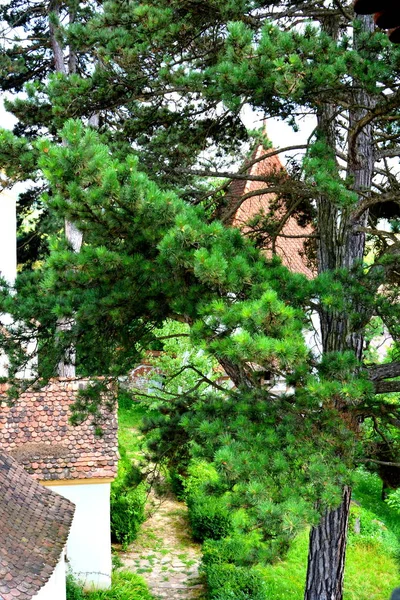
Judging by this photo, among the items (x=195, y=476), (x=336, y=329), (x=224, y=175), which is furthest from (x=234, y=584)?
(x=224, y=175)

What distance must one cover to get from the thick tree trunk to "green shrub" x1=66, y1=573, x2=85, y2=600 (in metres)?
5.05

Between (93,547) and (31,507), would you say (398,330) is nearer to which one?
(31,507)

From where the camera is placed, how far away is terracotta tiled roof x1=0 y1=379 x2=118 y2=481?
41.4 ft

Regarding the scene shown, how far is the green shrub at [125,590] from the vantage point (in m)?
11.7

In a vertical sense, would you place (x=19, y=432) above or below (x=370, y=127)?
below

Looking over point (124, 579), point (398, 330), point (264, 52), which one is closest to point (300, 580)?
point (124, 579)

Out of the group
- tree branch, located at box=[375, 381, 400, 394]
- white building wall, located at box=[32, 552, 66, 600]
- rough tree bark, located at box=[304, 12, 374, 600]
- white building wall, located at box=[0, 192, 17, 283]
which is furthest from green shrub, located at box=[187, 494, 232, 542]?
tree branch, located at box=[375, 381, 400, 394]

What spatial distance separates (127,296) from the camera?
6699mm

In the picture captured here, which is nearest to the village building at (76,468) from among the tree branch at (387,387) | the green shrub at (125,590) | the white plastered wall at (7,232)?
the green shrub at (125,590)

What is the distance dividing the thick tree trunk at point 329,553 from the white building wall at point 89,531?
551 cm

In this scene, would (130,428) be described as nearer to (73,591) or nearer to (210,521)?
(210,521)

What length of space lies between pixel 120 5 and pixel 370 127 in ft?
11.0

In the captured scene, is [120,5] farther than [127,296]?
Yes

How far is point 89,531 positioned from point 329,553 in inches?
239
